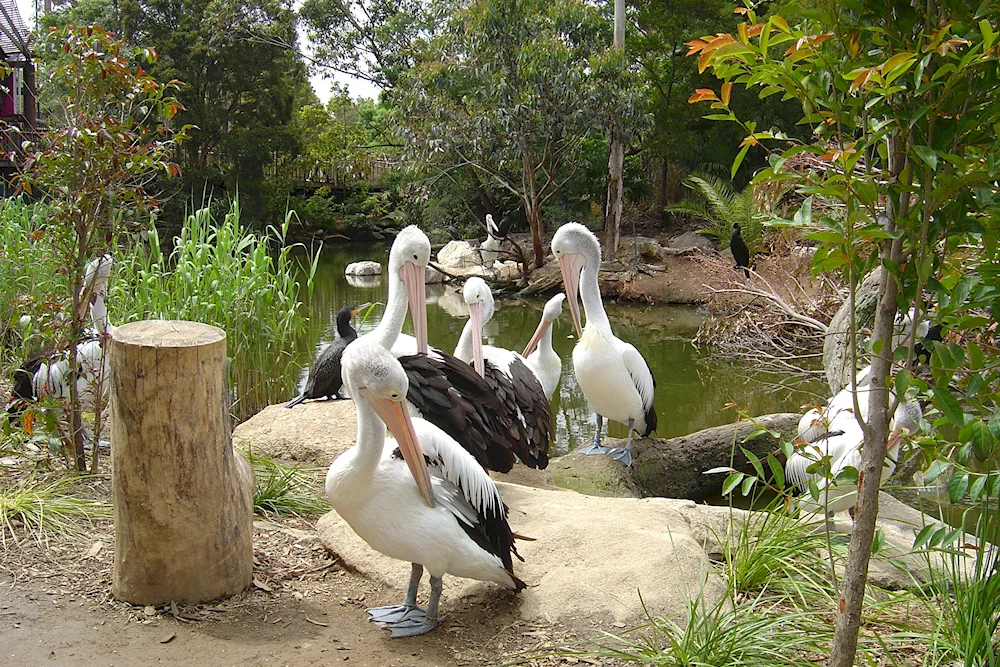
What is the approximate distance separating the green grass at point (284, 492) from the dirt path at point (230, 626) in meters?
0.78

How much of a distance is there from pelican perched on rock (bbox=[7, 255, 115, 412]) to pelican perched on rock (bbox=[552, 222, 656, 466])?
9.78ft

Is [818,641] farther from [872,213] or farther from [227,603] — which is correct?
[227,603]

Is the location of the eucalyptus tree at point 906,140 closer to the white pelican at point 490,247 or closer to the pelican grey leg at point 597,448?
the pelican grey leg at point 597,448

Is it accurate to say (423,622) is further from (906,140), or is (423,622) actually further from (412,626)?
(906,140)

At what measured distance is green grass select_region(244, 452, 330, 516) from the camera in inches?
169

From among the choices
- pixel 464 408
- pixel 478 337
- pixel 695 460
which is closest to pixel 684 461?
pixel 695 460

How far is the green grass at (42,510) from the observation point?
3.53 meters

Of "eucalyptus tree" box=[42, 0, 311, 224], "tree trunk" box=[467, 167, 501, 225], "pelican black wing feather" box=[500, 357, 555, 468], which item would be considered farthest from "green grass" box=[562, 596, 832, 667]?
"eucalyptus tree" box=[42, 0, 311, 224]

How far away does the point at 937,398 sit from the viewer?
72.4 inches

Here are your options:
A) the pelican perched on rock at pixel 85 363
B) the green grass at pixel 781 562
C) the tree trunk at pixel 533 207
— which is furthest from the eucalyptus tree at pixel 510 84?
the green grass at pixel 781 562

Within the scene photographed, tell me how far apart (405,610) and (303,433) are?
2281 millimetres

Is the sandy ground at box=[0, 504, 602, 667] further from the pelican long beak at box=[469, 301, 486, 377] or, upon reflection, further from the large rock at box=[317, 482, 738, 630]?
the pelican long beak at box=[469, 301, 486, 377]

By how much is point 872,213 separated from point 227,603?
2512 millimetres

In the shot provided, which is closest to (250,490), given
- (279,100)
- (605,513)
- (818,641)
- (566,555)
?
(566,555)
